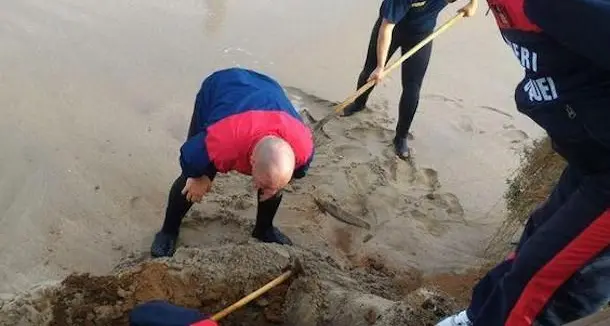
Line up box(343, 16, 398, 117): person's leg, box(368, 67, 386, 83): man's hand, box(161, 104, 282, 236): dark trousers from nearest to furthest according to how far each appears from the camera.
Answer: box(161, 104, 282, 236): dark trousers
box(368, 67, 386, 83): man's hand
box(343, 16, 398, 117): person's leg

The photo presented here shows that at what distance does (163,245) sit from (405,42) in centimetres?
185

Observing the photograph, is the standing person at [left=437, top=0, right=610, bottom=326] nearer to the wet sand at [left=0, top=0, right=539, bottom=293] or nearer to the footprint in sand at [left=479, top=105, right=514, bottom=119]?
the wet sand at [left=0, top=0, right=539, bottom=293]

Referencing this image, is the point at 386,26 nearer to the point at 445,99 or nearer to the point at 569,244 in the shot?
the point at 445,99

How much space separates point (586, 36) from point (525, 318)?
0.87 meters

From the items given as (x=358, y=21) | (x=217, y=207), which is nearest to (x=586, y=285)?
(x=217, y=207)

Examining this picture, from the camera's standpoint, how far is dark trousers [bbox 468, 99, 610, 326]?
89.0 inches

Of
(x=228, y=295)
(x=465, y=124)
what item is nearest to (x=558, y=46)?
(x=228, y=295)

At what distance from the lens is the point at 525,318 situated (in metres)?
2.43

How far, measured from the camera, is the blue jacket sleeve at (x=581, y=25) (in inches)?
82.6

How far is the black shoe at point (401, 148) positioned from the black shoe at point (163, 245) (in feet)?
5.44

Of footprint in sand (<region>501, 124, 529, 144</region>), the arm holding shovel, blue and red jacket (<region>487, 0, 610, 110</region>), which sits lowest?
footprint in sand (<region>501, 124, 529, 144</region>)

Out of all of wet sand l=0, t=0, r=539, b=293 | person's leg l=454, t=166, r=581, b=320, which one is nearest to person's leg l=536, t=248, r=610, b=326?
person's leg l=454, t=166, r=581, b=320

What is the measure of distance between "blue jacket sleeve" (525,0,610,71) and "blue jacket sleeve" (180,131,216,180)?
1406 mm

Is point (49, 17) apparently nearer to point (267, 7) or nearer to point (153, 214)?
point (267, 7)
